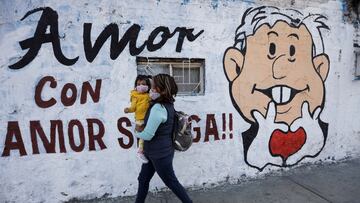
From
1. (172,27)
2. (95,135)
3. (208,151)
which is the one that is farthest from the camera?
(208,151)

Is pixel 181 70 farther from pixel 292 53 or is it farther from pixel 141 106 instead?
pixel 292 53

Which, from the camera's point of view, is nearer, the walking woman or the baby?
the walking woman

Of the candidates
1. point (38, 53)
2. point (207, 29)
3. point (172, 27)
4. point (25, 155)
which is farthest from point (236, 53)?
point (25, 155)

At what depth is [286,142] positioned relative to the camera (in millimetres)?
4918

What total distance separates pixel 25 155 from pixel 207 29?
2.83m

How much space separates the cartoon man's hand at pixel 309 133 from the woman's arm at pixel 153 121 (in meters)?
2.77

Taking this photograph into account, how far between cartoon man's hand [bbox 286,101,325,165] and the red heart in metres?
0.07

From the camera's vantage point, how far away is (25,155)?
3.58m

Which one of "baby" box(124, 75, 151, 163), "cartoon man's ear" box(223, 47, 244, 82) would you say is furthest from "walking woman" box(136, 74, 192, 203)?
"cartoon man's ear" box(223, 47, 244, 82)

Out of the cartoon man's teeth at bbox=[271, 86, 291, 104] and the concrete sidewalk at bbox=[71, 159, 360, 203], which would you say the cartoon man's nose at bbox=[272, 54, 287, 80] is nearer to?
the cartoon man's teeth at bbox=[271, 86, 291, 104]

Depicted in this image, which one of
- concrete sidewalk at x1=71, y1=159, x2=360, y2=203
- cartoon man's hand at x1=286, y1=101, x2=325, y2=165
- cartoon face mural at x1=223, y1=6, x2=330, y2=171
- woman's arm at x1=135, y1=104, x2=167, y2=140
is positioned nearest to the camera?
woman's arm at x1=135, y1=104, x2=167, y2=140

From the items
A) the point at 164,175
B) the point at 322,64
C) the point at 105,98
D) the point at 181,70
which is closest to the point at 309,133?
the point at 322,64

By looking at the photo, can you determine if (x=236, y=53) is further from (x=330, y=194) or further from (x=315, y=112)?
(x=330, y=194)

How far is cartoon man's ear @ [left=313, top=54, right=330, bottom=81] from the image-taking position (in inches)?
199
